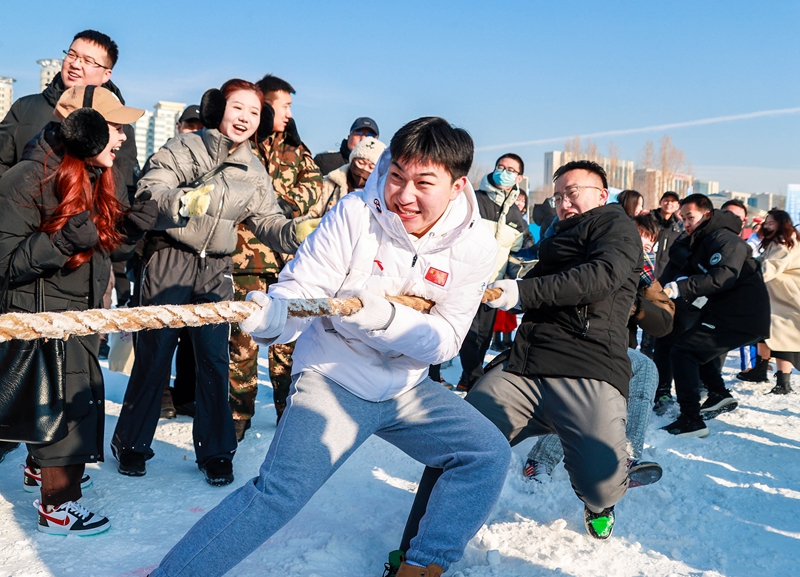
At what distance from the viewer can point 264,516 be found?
6.83 feet

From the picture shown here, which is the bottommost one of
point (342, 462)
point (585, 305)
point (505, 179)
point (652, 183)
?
point (342, 462)

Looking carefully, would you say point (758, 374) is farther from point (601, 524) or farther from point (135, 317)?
point (135, 317)

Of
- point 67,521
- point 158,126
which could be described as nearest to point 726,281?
point 67,521

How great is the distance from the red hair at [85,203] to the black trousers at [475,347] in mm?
3560

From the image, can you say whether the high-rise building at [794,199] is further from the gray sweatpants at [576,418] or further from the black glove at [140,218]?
the black glove at [140,218]

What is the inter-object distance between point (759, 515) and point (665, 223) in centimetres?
673

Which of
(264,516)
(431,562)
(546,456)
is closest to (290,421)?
(264,516)

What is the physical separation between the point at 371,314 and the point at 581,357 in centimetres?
140

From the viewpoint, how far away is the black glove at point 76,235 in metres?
2.62

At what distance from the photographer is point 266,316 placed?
200cm

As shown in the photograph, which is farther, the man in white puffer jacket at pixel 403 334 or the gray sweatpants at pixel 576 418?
the gray sweatpants at pixel 576 418

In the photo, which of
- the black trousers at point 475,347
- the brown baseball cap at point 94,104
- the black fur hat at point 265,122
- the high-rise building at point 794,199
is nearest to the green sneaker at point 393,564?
the brown baseball cap at point 94,104

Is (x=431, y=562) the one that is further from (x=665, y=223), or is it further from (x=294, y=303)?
(x=665, y=223)

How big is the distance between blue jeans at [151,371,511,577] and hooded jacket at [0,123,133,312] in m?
1.14
